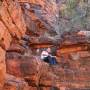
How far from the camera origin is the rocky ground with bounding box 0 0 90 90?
9383 millimetres

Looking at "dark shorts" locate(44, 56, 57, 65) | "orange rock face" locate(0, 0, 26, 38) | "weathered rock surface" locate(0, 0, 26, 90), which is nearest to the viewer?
"weathered rock surface" locate(0, 0, 26, 90)

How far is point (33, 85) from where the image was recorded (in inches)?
472

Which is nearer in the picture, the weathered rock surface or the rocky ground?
the weathered rock surface

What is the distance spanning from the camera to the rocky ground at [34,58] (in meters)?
9.38

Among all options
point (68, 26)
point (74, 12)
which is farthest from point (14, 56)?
point (74, 12)

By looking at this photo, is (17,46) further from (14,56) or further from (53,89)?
(53,89)

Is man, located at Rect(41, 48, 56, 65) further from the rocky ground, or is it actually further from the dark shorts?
the rocky ground

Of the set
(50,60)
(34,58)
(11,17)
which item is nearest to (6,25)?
(11,17)

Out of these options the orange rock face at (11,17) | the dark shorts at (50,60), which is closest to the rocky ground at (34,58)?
the orange rock face at (11,17)

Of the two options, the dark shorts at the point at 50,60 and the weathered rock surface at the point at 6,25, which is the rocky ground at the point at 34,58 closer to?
the weathered rock surface at the point at 6,25

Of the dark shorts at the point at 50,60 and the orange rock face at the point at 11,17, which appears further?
the dark shorts at the point at 50,60

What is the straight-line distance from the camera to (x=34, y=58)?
1218cm

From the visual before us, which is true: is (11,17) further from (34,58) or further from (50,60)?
(50,60)

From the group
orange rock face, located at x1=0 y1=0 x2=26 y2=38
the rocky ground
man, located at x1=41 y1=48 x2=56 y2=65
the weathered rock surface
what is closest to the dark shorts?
man, located at x1=41 y1=48 x2=56 y2=65
